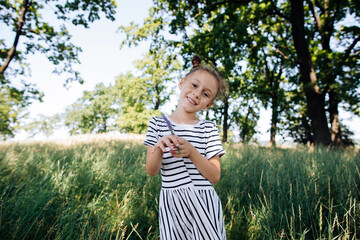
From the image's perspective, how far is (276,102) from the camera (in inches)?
582

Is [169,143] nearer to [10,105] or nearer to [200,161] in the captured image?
[200,161]

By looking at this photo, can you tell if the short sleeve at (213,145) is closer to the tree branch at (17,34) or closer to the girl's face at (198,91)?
the girl's face at (198,91)

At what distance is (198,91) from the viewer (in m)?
1.46

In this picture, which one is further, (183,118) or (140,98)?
(140,98)

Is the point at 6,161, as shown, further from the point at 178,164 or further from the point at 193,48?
the point at 193,48

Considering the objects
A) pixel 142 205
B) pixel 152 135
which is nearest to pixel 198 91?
→ pixel 152 135

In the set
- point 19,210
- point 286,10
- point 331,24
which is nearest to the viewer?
point 19,210

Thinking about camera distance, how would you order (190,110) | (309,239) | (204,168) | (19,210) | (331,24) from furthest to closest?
(331,24)
(309,239)
(19,210)
(190,110)
(204,168)

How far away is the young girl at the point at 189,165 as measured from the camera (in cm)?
126

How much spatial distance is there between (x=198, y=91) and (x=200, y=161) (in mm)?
508

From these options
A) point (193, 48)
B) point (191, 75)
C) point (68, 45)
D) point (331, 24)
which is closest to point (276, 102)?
point (331, 24)

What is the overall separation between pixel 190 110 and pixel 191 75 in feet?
0.98

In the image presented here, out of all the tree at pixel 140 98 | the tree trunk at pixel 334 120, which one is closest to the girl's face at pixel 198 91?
the tree trunk at pixel 334 120

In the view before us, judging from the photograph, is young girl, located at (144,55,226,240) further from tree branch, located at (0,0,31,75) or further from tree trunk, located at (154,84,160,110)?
tree trunk, located at (154,84,160,110)
